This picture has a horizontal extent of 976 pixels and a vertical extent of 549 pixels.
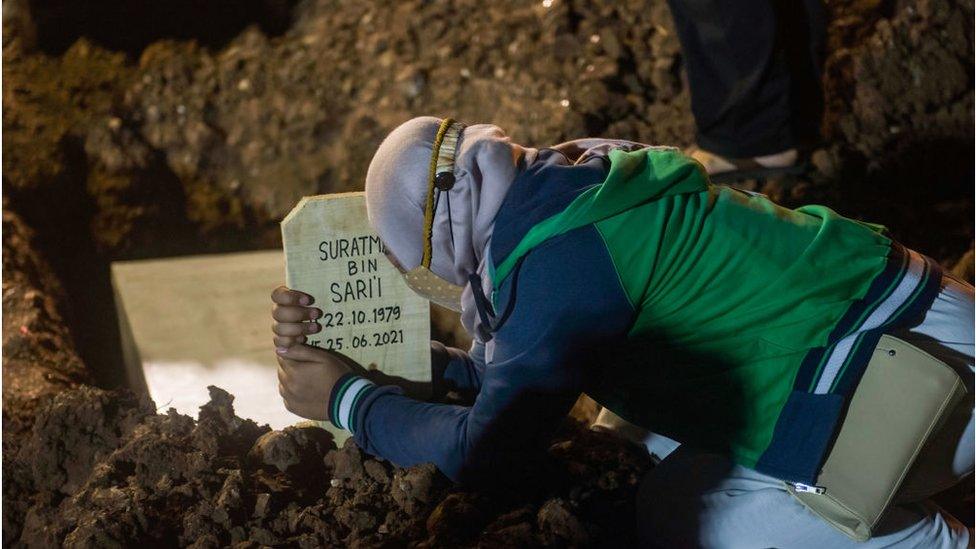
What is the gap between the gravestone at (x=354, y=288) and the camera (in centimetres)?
177

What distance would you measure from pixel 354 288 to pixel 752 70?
1.74 metres

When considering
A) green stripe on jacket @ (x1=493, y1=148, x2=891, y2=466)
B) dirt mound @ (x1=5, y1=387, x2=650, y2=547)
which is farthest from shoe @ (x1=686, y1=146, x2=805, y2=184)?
green stripe on jacket @ (x1=493, y1=148, x2=891, y2=466)

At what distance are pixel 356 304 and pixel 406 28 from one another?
95.3 inches

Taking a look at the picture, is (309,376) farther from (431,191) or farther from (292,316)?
(431,191)

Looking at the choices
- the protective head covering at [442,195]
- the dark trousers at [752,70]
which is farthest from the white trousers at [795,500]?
the dark trousers at [752,70]

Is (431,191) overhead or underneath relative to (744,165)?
overhead

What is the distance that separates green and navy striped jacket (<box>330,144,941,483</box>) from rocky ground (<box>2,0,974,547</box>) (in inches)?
50.0

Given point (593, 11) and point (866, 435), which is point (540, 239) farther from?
point (593, 11)

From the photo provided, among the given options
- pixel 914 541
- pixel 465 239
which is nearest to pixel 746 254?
pixel 465 239

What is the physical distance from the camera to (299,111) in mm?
3857

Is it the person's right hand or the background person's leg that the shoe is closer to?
the background person's leg

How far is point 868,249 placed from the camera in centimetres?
163

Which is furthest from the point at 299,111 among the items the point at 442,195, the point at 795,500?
the point at 795,500

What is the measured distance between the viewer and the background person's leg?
1736 millimetres
